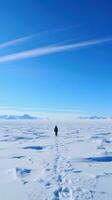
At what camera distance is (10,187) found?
277 inches

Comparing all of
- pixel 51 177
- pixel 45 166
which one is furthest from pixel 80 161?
pixel 51 177

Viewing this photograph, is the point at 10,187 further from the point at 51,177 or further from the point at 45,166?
the point at 45,166

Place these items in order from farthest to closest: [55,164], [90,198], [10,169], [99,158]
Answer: [99,158], [55,164], [10,169], [90,198]

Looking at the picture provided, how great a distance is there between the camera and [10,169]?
31.4ft

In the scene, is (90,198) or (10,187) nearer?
(90,198)

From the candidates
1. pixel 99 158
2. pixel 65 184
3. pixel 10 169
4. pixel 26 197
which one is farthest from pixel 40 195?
pixel 99 158

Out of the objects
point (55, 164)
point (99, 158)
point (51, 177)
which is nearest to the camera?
point (51, 177)

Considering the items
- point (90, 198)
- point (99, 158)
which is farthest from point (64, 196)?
point (99, 158)

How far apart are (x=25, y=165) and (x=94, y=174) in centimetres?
314

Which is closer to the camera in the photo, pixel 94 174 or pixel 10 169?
pixel 94 174

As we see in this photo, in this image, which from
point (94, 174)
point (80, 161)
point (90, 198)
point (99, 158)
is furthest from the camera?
point (99, 158)

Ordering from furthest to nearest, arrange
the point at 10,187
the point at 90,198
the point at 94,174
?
1. the point at 94,174
2. the point at 10,187
3. the point at 90,198

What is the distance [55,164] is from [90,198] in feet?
15.1

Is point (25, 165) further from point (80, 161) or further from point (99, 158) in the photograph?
point (99, 158)
